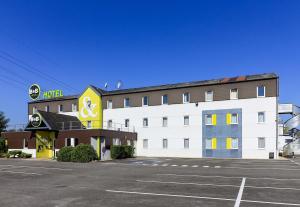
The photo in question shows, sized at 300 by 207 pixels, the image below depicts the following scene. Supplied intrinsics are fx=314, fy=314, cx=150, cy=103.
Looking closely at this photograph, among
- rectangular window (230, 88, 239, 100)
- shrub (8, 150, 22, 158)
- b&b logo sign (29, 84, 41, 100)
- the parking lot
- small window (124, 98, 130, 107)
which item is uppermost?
b&b logo sign (29, 84, 41, 100)

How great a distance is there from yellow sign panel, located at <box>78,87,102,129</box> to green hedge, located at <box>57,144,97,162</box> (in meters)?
14.9

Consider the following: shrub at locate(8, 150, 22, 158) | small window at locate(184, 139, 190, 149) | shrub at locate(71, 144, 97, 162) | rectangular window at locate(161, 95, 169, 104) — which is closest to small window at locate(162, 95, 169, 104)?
rectangular window at locate(161, 95, 169, 104)

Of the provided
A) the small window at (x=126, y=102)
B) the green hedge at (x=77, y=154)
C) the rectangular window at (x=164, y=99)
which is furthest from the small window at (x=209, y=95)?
the green hedge at (x=77, y=154)

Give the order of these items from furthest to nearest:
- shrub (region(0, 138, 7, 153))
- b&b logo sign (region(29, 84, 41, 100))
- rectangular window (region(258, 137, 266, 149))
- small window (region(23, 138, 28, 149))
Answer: b&b logo sign (region(29, 84, 41, 100)) → shrub (region(0, 138, 7, 153)) → small window (region(23, 138, 28, 149)) → rectangular window (region(258, 137, 266, 149))

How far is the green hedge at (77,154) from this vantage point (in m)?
32.0

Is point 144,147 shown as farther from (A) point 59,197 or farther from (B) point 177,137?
(A) point 59,197

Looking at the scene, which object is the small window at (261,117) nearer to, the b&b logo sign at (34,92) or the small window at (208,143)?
the small window at (208,143)

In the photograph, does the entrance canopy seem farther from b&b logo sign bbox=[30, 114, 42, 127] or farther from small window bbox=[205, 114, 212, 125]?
small window bbox=[205, 114, 212, 125]

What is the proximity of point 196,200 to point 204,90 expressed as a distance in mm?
30799

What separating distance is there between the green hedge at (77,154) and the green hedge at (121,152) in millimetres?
3441

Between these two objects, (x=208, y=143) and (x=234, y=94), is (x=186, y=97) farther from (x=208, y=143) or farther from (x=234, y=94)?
(x=208, y=143)

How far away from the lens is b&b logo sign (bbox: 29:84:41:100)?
5216cm

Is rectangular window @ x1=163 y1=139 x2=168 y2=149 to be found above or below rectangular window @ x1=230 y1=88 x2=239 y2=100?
below

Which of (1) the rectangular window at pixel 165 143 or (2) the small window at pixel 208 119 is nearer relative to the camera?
(2) the small window at pixel 208 119
